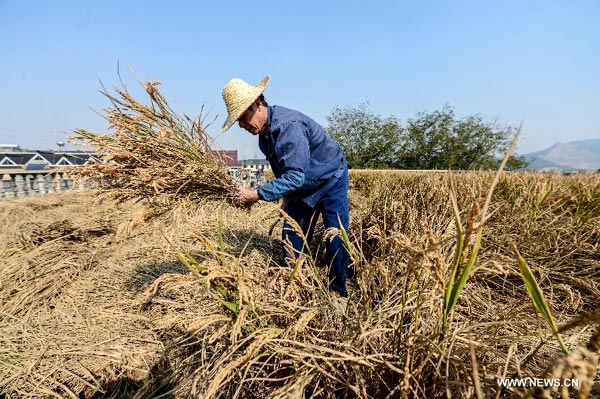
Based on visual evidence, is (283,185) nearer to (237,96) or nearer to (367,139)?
(237,96)

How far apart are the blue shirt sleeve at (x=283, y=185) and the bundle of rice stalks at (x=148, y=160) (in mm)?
290

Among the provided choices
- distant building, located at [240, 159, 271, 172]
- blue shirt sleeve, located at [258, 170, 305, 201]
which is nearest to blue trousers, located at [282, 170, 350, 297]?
blue shirt sleeve, located at [258, 170, 305, 201]

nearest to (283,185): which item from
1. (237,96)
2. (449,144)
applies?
(237,96)

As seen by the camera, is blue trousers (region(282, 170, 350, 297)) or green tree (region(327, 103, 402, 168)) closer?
blue trousers (region(282, 170, 350, 297))

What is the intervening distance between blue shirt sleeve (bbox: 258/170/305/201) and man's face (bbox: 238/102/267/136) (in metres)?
0.48

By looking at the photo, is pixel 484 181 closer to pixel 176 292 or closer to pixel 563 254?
pixel 563 254

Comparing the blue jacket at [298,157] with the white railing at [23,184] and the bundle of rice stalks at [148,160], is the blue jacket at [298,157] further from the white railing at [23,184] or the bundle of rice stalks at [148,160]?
the white railing at [23,184]

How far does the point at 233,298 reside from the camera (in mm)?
1035

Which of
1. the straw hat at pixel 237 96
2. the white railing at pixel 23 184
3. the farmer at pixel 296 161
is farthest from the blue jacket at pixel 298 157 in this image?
the white railing at pixel 23 184

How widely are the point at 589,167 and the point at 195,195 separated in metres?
6.20

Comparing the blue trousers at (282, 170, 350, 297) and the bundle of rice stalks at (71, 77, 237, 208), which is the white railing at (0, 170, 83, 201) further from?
the blue trousers at (282, 170, 350, 297)

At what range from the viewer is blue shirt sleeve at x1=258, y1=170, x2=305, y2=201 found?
2.03 metres

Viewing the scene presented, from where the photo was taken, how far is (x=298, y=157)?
2051 millimetres

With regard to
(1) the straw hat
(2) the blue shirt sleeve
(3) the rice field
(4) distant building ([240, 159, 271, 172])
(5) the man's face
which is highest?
(1) the straw hat
